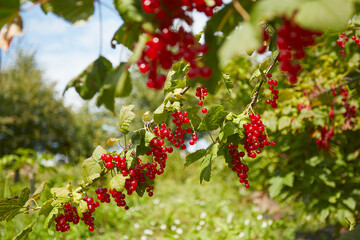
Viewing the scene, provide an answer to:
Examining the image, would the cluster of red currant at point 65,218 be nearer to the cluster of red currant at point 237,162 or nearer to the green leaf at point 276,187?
the cluster of red currant at point 237,162

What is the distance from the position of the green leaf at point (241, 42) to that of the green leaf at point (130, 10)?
0.24m

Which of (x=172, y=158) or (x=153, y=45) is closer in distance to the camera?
(x=153, y=45)

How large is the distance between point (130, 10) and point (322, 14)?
438 millimetres

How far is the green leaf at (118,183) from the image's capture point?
52.1 inches

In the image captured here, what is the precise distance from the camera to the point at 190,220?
453 cm

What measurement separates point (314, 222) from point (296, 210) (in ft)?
1.61

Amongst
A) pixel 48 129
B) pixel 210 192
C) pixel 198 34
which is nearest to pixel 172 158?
pixel 210 192

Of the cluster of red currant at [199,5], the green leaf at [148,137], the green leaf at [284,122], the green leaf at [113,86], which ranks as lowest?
the green leaf at [284,122]

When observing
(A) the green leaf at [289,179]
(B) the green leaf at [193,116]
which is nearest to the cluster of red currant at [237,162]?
(B) the green leaf at [193,116]

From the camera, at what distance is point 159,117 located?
1.41m

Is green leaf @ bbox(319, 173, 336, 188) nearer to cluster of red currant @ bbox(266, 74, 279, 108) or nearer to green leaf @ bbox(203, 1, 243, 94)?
cluster of red currant @ bbox(266, 74, 279, 108)

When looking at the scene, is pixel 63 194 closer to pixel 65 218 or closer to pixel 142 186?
pixel 65 218

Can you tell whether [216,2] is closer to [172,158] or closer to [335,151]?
[335,151]

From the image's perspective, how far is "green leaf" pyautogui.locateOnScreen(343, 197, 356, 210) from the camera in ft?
9.06
